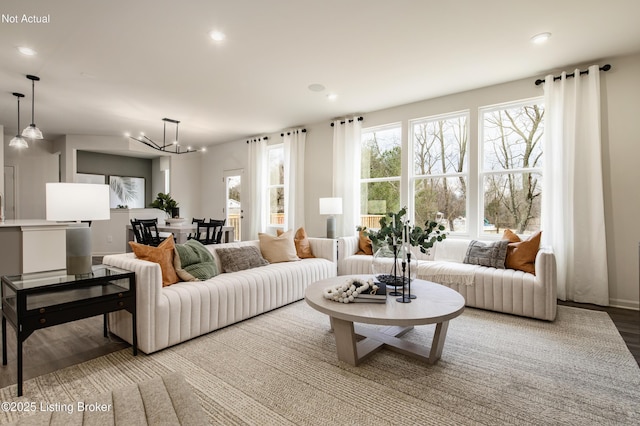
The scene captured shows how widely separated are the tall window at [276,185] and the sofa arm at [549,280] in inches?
188

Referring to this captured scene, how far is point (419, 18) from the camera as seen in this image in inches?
108

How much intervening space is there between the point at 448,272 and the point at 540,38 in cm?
253

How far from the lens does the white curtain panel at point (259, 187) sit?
7.00 metres

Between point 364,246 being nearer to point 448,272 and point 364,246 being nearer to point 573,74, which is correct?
point 448,272

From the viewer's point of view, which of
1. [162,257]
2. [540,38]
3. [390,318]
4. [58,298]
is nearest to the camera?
[390,318]

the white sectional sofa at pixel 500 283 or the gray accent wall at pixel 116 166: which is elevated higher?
the gray accent wall at pixel 116 166

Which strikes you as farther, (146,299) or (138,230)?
(138,230)

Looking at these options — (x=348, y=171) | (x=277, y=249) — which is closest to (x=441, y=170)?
(x=348, y=171)

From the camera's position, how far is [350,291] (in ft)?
7.61

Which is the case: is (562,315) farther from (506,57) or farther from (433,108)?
(433,108)

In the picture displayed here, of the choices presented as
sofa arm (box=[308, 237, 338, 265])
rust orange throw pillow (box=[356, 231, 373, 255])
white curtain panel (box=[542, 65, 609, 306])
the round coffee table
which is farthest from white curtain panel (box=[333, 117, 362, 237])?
the round coffee table

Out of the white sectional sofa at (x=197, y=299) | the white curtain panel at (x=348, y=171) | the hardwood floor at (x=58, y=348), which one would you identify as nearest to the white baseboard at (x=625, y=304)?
the white curtain panel at (x=348, y=171)

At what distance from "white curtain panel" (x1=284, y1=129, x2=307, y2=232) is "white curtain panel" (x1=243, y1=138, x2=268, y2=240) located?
746 mm

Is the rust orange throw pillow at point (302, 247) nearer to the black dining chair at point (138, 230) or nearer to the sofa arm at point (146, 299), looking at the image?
the sofa arm at point (146, 299)
